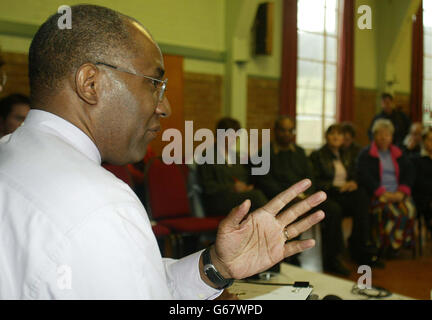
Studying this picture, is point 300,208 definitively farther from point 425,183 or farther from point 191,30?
point 191,30

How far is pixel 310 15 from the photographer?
679 cm

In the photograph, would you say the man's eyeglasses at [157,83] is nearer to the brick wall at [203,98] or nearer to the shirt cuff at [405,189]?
the shirt cuff at [405,189]

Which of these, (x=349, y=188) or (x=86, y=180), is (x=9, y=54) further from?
(x=86, y=180)

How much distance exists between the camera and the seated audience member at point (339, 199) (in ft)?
12.3

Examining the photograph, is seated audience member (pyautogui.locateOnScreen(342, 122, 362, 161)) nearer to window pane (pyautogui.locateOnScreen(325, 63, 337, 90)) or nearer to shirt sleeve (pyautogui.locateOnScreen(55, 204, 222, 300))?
window pane (pyautogui.locateOnScreen(325, 63, 337, 90))

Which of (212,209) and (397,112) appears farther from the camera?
(397,112)

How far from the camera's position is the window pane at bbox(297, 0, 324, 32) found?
21.4 ft

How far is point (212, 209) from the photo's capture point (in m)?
3.53

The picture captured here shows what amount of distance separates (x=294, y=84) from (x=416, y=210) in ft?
9.51

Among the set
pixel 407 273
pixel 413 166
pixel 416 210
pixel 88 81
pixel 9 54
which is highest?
pixel 9 54

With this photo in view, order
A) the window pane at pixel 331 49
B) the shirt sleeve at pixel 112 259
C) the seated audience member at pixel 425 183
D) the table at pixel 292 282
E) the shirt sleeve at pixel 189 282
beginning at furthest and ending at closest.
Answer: the window pane at pixel 331 49, the seated audience member at pixel 425 183, the table at pixel 292 282, the shirt sleeve at pixel 189 282, the shirt sleeve at pixel 112 259

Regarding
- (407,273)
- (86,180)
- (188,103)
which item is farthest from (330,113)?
(86,180)

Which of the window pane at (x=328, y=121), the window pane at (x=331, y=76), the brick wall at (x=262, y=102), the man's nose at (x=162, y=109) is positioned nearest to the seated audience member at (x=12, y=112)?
the man's nose at (x=162, y=109)

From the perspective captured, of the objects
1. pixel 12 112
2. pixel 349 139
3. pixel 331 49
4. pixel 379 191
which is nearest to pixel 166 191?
pixel 12 112
